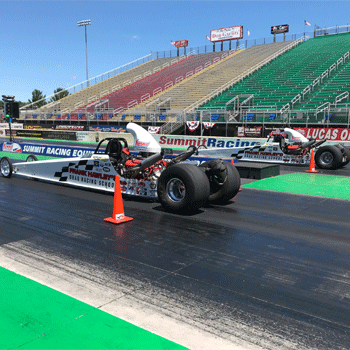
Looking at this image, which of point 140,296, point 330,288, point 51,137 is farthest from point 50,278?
point 51,137

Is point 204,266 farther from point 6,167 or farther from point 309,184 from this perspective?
point 6,167

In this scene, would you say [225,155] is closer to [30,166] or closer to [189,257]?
[30,166]

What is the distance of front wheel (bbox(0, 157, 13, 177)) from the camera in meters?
11.3

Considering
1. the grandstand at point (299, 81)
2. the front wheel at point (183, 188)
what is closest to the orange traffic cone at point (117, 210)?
the front wheel at point (183, 188)

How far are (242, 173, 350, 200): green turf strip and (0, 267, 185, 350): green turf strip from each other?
24.3ft

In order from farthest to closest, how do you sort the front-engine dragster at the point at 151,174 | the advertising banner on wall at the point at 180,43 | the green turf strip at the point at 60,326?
the advertising banner on wall at the point at 180,43 < the front-engine dragster at the point at 151,174 < the green turf strip at the point at 60,326

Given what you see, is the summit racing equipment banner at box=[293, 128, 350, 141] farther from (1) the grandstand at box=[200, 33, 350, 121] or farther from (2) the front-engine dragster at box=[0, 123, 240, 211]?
(2) the front-engine dragster at box=[0, 123, 240, 211]

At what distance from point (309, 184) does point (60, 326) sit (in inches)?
365

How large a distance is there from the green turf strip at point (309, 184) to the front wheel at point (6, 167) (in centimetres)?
747

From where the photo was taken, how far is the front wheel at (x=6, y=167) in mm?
11328

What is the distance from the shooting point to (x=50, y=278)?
4230mm

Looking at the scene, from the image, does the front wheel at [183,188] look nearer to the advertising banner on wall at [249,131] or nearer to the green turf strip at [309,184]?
the green turf strip at [309,184]

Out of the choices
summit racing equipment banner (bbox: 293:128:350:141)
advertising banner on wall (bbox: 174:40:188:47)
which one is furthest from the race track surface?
advertising banner on wall (bbox: 174:40:188:47)

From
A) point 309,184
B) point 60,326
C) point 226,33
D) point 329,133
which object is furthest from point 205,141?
point 226,33
